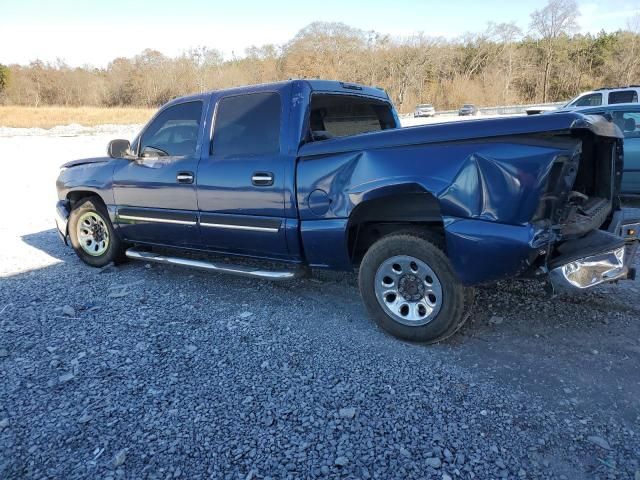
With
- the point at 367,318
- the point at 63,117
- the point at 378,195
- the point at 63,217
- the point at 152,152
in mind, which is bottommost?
the point at 367,318

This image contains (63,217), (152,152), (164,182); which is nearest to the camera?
(164,182)

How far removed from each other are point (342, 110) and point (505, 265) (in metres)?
2.23

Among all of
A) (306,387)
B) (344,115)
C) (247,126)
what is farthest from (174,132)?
(306,387)

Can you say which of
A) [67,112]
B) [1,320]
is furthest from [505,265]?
[67,112]

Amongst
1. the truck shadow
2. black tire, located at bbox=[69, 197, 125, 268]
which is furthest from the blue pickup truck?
the truck shadow

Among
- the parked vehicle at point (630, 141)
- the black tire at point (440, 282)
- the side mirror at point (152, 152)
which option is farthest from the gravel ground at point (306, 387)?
the parked vehicle at point (630, 141)

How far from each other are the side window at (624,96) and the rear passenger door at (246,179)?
36.8 feet

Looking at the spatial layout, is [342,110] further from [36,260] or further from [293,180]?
[36,260]

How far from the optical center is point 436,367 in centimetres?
328

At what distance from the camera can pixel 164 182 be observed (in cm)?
479

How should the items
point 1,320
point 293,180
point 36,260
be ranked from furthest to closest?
point 36,260 → point 1,320 → point 293,180

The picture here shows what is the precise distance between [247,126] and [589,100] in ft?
38.4

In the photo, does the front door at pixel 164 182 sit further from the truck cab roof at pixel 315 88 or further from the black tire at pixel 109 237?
the black tire at pixel 109 237

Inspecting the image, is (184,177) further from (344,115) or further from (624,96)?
(624,96)
